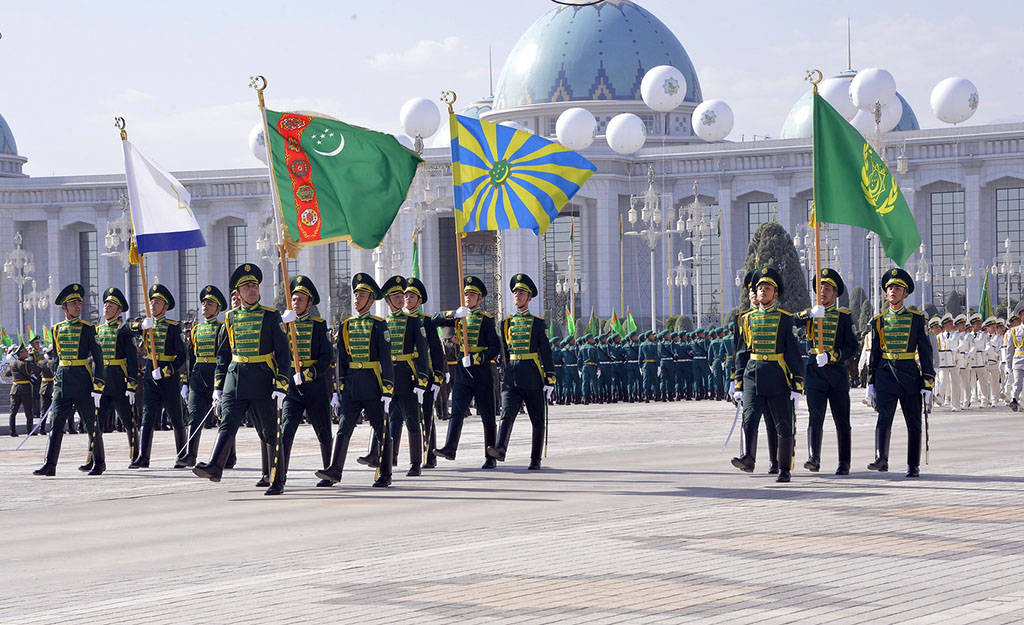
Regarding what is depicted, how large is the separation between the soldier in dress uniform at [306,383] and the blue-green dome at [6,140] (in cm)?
8097

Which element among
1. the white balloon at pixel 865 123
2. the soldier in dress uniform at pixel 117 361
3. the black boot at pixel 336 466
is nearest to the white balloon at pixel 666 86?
the white balloon at pixel 865 123

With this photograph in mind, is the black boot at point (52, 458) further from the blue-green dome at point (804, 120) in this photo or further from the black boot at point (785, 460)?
the blue-green dome at point (804, 120)

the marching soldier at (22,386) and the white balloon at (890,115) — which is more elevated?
the white balloon at (890,115)

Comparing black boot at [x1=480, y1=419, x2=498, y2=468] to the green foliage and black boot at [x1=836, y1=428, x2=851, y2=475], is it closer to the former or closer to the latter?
black boot at [x1=836, y1=428, x2=851, y2=475]

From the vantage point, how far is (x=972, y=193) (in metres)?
69.8

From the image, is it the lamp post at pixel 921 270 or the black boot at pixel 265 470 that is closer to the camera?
the black boot at pixel 265 470

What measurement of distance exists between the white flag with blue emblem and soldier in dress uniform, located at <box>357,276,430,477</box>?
9.73 ft

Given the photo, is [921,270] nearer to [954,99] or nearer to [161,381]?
[954,99]

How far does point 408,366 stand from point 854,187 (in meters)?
4.77

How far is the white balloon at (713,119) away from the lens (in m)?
64.6

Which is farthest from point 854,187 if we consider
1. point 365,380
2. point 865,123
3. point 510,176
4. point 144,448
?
point 865,123

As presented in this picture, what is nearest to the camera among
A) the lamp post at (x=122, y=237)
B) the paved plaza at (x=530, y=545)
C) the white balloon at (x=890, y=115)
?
the paved plaza at (x=530, y=545)

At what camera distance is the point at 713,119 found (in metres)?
64.8

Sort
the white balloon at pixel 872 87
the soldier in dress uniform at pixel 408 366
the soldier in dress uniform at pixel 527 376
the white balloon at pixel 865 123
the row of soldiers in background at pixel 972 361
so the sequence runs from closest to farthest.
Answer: the soldier in dress uniform at pixel 408 366 → the soldier in dress uniform at pixel 527 376 → the row of soldiers in background at pixel 972 361 → the white balloon at pixel 872 87 → the white balloon at pixel 865 123
